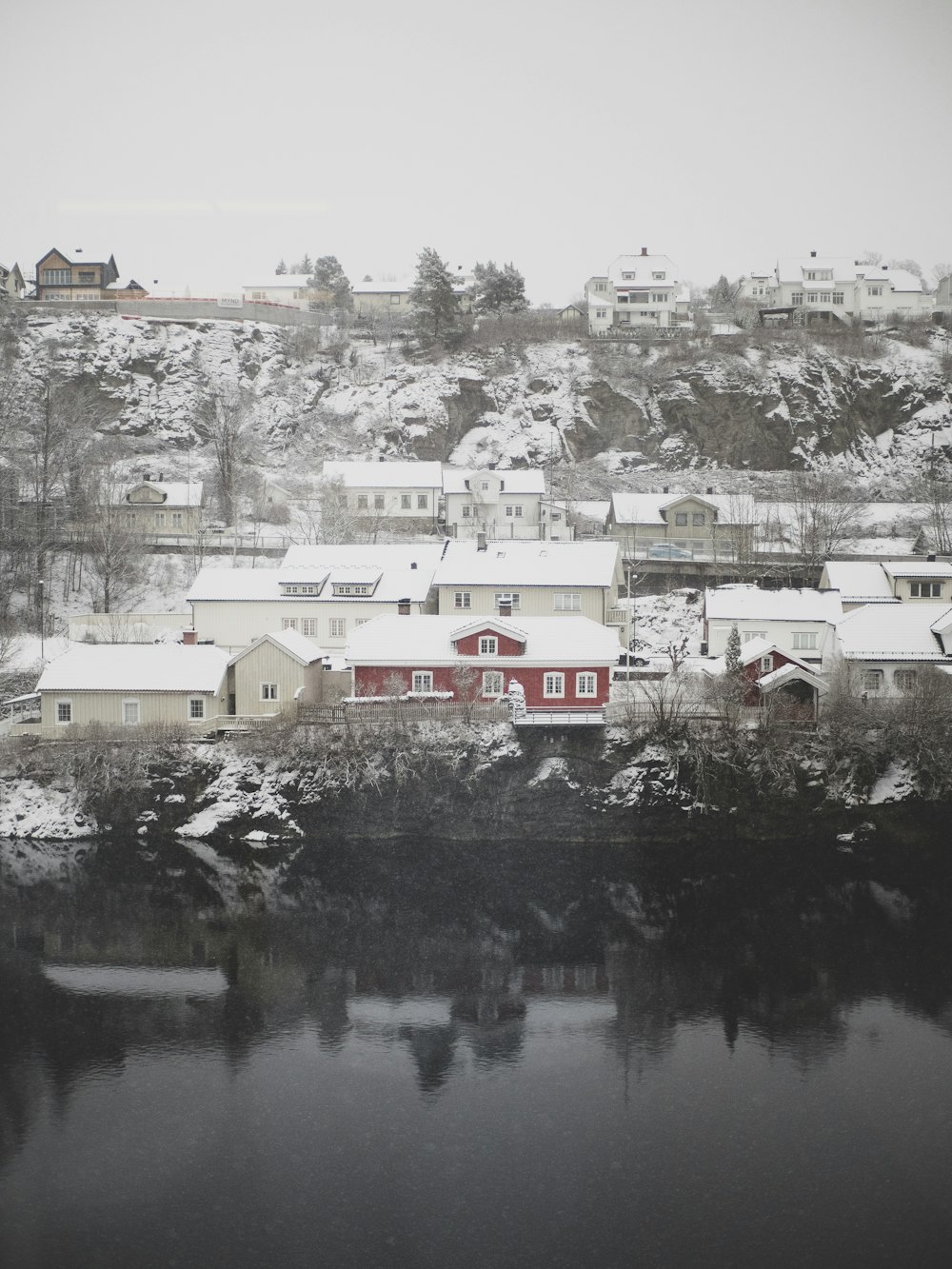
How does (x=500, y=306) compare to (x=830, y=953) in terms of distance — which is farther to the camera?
(x=500, y=306)

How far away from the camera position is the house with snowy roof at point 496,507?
58.8 metres

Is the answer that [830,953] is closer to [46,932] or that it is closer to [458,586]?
[46,932]

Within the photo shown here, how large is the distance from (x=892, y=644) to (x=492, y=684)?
1335 cm

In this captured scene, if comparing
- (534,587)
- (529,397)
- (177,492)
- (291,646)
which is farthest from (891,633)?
(529,397)

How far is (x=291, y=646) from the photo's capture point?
35.8 metres

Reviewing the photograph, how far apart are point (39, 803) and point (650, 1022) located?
19709 mm

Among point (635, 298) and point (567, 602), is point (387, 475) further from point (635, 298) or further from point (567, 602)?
point (635, 298)

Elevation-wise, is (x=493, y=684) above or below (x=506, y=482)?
below

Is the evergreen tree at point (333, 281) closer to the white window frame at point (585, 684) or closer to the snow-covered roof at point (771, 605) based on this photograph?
the snow-covered roof at point (771, 605)

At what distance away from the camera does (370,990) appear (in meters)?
23.7

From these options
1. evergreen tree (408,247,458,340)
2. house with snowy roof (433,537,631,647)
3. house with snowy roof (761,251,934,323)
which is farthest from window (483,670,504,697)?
house with snowy roof (761,251,934,323)

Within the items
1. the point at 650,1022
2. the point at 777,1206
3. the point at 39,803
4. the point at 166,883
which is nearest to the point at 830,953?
the point at 650,1022

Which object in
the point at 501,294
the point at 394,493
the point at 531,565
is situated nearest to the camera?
the point at 531,565

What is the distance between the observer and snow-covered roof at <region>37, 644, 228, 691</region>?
3472 cm
